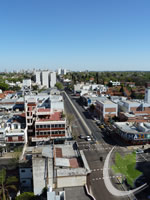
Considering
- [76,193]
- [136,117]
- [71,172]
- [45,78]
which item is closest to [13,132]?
[71,172]

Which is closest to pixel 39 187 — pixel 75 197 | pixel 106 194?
pixel 75 197

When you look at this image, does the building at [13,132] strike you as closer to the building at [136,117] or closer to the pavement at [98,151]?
the pavement at [98,151]

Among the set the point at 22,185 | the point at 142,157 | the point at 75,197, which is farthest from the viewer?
the point at 142,157

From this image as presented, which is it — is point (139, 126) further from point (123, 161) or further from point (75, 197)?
point (75, 197)

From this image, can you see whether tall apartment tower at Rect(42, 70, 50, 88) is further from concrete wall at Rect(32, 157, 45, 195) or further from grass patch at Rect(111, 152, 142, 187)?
concrete wall at Rect(32, 157, 45, 195)

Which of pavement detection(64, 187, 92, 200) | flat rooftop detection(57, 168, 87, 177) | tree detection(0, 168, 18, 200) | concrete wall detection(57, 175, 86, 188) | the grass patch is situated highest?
flat rooftop detection(57, 168, 87, 177)

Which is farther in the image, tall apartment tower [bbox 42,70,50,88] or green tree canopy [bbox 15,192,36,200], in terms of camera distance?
tall apartment tower [bbox 42,70,50,88]

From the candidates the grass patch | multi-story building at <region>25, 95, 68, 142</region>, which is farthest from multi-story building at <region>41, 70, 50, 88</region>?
the grass patch
